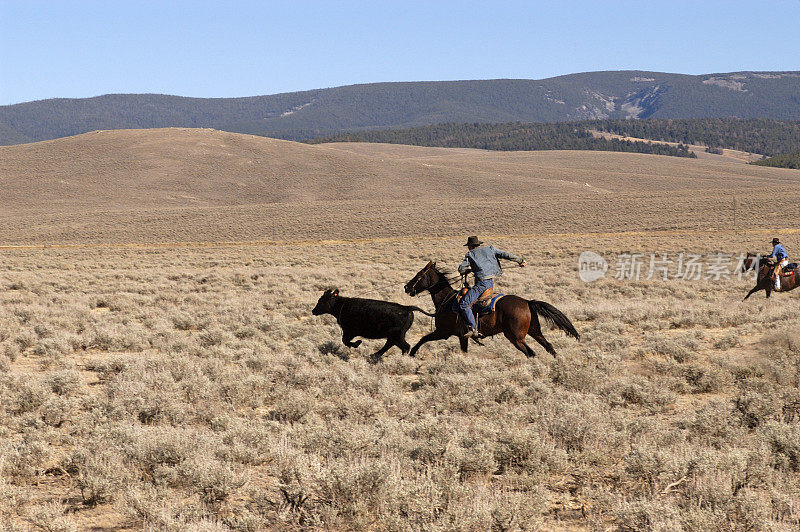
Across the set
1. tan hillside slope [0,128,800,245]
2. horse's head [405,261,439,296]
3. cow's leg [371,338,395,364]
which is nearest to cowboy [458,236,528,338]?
horse's head [405,261,439,296]

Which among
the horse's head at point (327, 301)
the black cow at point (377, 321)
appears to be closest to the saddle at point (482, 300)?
the black cow at point (377, 321)

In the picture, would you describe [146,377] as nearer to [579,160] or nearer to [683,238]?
[683,238]

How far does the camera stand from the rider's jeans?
902cm

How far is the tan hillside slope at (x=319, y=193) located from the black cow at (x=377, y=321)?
141ft

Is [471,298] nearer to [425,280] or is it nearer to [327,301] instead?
[425,280]

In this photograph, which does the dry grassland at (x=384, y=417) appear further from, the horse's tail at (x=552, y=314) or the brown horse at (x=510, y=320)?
the horse's tail at (x=552, y=314)

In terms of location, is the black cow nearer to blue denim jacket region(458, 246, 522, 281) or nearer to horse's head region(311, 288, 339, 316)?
horse's head region(311, 288, 339, 316)

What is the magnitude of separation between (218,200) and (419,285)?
80195 millimetres

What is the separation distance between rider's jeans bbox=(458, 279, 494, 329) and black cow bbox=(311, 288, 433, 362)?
1.27 meters

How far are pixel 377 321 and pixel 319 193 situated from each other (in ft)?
257

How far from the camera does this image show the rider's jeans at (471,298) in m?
9.02

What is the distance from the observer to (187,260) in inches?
1422

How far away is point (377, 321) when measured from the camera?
1048 cm

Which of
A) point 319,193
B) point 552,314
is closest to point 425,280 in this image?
point 552,314
